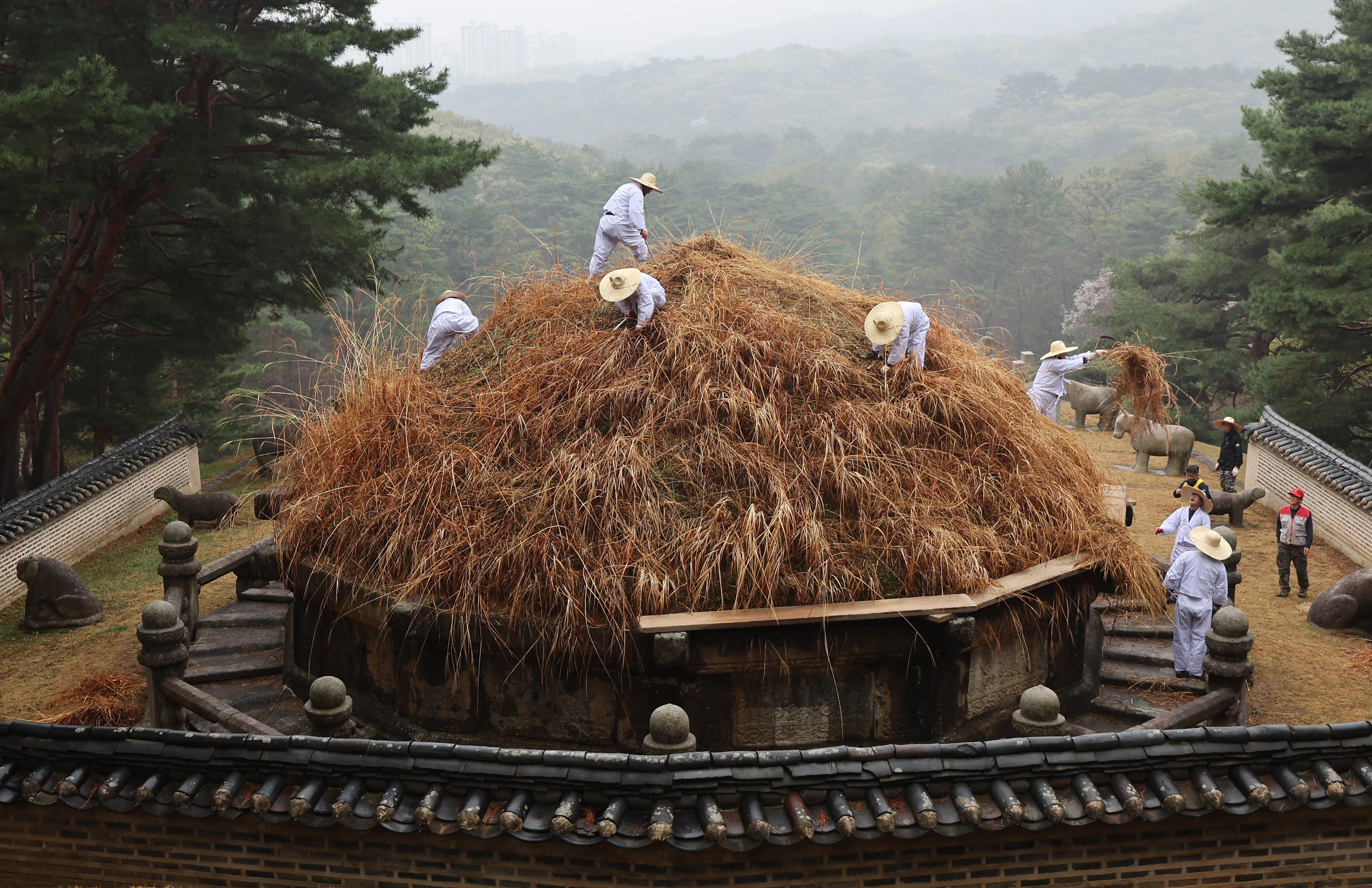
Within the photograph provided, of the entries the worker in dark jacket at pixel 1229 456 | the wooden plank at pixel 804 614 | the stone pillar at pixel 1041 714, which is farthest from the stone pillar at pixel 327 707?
the worker in dark jacket at pixel 1229 456

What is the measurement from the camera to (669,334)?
283 inches

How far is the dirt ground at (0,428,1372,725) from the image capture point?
8367mm

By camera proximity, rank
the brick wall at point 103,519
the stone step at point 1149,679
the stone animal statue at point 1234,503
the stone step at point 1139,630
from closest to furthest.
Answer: the stone step at point 1149,679 < the stone step at point 1139,630 < the brick wall at point 103,519 < the stone animal statue at point 1234,503

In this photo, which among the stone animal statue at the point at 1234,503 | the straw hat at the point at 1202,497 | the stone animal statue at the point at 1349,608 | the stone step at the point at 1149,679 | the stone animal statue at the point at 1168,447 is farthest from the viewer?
the stone animal statue at the point at 1168,447

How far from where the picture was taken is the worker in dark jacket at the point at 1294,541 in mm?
10766

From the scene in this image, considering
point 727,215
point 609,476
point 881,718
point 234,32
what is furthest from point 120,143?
point 727,215

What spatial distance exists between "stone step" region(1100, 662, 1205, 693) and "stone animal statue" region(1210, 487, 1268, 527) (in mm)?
6430

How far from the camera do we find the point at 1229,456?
15.1 meters

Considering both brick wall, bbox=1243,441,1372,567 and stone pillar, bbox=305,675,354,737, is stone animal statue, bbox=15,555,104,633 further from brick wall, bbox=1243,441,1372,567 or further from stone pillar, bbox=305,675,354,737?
brick wall, bbox=1243,441,1372,567

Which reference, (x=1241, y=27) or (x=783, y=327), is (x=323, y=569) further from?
(x=1241, y=27)

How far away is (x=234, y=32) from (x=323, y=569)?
7.42m

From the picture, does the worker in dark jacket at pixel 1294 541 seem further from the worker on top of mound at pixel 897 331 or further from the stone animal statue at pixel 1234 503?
the worker on top of mound at pixel 897 331

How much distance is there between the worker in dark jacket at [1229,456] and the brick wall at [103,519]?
15.3 m

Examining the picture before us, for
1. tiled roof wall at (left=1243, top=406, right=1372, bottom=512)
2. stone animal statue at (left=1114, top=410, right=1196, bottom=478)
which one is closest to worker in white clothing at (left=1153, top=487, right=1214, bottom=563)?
tiled roof wall at (left=1243, top=406, right=1372, bottom=512)
